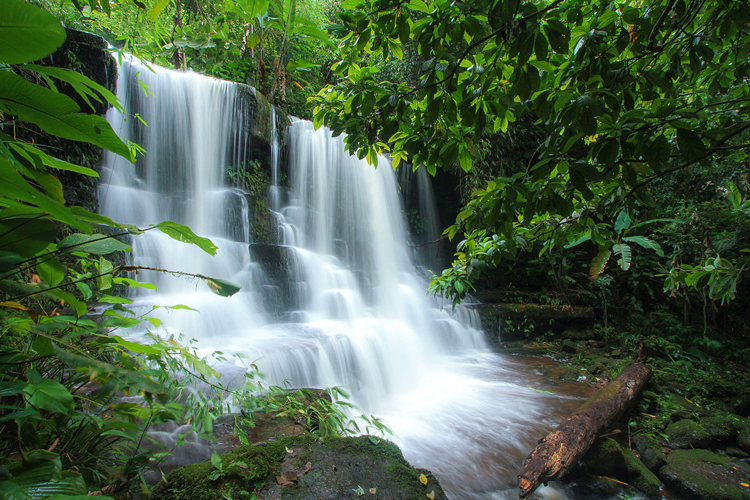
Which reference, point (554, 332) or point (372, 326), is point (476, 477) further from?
point (554, 332)

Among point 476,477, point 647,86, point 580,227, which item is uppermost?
point 647,86

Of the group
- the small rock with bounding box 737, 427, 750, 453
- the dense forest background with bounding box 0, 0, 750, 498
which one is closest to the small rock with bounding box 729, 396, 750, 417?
the small rock with bounding box 737, 427, 750, 453

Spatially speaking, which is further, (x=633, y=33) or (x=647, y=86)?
(x=633, y=33)

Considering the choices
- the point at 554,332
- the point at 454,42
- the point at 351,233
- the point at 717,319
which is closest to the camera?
the point at 454,42

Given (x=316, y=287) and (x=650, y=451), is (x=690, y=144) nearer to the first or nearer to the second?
(x=650, y=451)

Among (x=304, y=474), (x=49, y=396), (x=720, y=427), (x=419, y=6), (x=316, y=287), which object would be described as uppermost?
(x=419, y=6)

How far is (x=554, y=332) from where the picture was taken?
319 inches

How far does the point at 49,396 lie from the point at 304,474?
1208 mm

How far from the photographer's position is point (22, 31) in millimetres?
568

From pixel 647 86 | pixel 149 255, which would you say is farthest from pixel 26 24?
pixel 149 255

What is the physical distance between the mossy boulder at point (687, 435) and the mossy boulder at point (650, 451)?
0.95ft

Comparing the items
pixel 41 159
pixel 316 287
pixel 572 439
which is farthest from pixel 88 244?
pixel 316 287

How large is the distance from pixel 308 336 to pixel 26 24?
482cm

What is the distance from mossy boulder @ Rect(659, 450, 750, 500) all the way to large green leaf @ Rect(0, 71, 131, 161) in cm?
450
